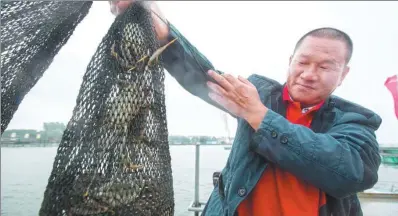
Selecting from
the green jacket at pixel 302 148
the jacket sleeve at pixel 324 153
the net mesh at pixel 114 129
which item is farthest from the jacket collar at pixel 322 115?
the net mesh at pixel 114 129

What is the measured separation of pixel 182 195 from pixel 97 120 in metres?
10.4

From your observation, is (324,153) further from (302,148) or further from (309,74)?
(309,74)

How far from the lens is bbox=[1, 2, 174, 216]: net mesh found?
1.11m

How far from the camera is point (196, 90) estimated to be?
61.7 inches

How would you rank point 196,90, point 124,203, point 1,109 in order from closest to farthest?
1. point 124,203
2. point 1,109
3. point 196,90

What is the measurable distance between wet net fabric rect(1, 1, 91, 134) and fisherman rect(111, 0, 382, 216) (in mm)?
329

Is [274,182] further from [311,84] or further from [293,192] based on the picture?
[311,84]

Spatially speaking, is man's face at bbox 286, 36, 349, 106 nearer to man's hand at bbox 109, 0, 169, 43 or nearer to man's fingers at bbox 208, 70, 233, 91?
man's fingers at bbox 208, 70, 233, 91

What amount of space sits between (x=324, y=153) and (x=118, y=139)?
81cm

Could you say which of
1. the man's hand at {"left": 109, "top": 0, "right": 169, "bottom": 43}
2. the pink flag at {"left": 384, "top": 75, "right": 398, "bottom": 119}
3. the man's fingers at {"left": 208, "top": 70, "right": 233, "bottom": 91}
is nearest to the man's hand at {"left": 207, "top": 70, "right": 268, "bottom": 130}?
the man's fingers at {"left": 208, "top": 70, "right": 233, "bottom": 91}

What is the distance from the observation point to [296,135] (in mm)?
1152

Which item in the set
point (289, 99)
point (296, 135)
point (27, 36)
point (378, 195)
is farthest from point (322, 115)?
point (378, 195)

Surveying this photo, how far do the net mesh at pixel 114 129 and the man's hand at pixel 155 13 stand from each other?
4 centimetres

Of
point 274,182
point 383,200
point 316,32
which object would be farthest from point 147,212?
point 383,200
